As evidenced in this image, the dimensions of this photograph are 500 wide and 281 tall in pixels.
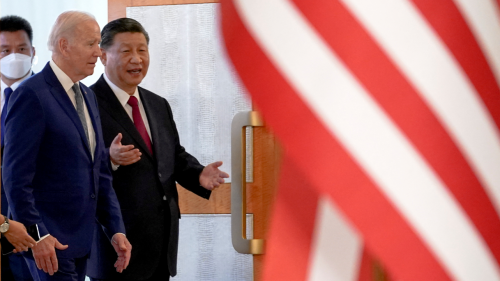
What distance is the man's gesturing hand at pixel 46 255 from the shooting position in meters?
1.48

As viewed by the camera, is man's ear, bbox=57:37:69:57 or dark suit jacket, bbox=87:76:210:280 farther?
dark suit jacket, bbox=87:76:210:280

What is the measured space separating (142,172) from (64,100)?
35cm

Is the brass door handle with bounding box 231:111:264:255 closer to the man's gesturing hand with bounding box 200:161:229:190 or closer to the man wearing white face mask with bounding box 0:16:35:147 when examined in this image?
the man's gesturing hand with bounding box 200:161:229:190

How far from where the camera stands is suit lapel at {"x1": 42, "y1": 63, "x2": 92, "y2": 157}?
160 centimetres

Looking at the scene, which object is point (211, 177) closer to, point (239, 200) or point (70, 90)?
point (70, 90)

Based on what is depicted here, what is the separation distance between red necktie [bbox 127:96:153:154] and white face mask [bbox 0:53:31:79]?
21.9 inches

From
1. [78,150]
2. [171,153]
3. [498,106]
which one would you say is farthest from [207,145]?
[498,106]

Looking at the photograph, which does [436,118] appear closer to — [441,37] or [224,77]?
→ [441,37]

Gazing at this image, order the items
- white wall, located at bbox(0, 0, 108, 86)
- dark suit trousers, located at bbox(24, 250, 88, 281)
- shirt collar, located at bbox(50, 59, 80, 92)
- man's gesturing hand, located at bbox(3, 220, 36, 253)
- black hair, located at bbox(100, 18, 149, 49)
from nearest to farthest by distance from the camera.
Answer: man's gesturing hand, located at bbox(3, 220, 36, 253) → dark suit trousers, located at bbox(24, 250, 88, 281) → shirt collar, located at bbox(50, 59, 80, 92) → black hair, located at bbox(100, 18, 149, 49) → white wall, located at bbox(0, 0, 108, 86)

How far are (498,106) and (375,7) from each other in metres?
0.11

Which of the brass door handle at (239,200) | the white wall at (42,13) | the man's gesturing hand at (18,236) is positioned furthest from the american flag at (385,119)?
the white wall at (42,13)

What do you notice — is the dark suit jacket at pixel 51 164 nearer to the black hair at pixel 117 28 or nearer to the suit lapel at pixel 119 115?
the suit lapel at pixel 119 115

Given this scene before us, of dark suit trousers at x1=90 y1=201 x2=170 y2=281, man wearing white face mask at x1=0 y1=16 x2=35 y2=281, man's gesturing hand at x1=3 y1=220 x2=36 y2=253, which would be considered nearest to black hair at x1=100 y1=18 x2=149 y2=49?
man wearing white face mask at x1=0 y1=16 x2=35 y2=281

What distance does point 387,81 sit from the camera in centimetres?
44
